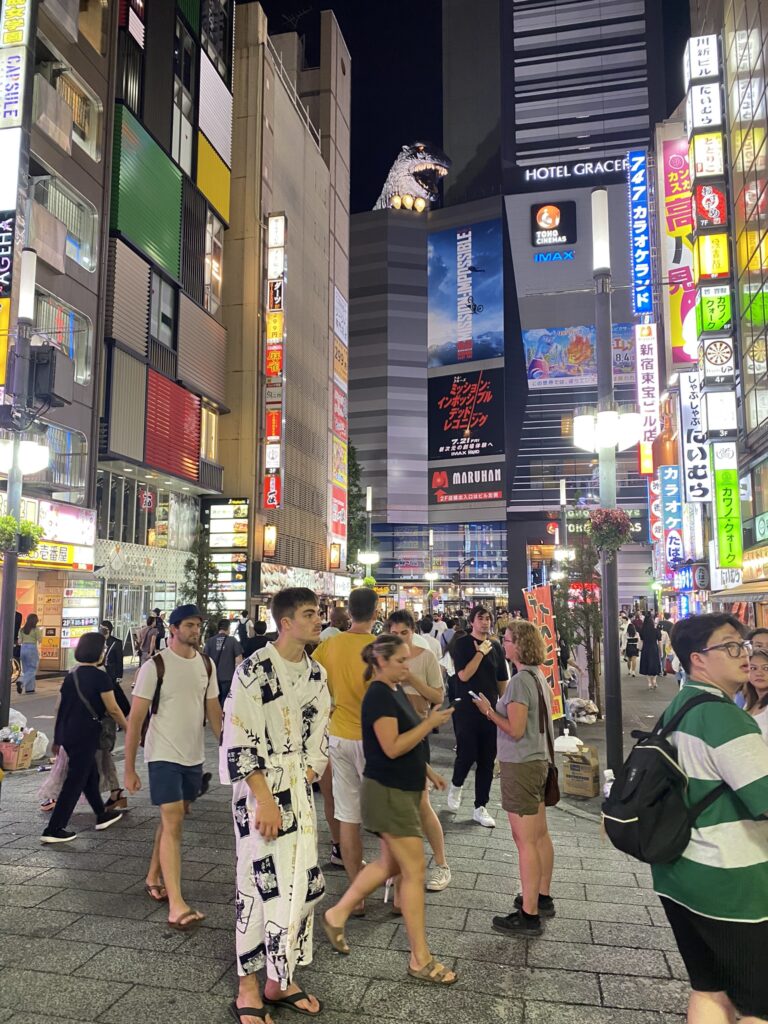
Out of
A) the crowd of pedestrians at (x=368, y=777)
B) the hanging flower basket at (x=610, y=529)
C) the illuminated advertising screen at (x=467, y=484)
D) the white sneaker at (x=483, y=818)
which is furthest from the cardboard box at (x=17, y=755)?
the illuminated advertising screen at (x=467, y=484)

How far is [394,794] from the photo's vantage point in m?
4.12

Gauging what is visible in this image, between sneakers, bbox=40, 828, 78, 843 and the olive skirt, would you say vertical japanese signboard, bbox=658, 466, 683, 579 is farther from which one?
the olive skirt

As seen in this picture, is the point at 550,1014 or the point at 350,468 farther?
the point at 350,468

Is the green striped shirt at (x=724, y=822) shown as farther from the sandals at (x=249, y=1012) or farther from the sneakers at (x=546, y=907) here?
the sneakers at (x=546, y=907)

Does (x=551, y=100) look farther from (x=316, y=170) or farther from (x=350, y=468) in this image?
(x=350, y=468)

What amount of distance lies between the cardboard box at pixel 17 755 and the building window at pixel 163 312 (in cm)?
2142

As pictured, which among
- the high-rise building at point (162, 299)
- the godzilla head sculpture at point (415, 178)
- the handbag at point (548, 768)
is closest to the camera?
→ the handbag at point (548, 768)

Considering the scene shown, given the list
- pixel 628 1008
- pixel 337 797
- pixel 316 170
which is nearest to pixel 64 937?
pixel 337 797

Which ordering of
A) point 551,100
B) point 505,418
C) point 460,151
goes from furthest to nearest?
point 460,151 < point 551,100 < point 505,418

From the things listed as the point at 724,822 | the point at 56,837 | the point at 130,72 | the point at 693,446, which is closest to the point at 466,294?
the point at 130,72

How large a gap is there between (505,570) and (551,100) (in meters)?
55.9

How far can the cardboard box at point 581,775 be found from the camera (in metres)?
8.18

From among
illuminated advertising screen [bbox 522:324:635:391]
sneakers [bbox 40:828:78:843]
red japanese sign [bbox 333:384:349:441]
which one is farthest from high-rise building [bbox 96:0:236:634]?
illuminated advertising screen [bbox 522:324:635:391]

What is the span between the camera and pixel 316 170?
50.1 metres
